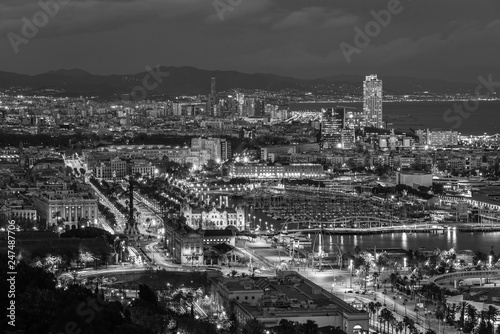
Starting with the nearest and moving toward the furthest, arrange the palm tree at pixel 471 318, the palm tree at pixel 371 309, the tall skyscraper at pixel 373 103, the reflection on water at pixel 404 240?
the palm tree at pixel 471 318, the palm tree at pixel 371 309, the reflection on water at pixel 404 240, the tall skyscraper at pixel 373 103

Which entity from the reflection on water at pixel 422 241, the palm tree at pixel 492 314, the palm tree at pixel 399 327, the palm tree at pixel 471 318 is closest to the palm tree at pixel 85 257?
the reflection on water at pixel 422 241

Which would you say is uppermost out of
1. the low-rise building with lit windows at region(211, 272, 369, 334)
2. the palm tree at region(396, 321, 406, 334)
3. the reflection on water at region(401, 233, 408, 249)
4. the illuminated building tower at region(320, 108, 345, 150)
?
the illuminated building tower at region(320, 108, 345, 150)

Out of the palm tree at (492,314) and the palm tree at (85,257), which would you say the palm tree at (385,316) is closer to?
the palm tree at (492,314)

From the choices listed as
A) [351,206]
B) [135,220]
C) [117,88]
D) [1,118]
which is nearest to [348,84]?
[117,88]

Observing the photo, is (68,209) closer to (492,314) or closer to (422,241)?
(422,241)

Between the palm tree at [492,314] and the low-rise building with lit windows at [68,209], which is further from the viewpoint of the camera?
the low-rise building with lit windows at [68,209]

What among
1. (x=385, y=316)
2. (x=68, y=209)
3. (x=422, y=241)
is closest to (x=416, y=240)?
(x=422, y=241)

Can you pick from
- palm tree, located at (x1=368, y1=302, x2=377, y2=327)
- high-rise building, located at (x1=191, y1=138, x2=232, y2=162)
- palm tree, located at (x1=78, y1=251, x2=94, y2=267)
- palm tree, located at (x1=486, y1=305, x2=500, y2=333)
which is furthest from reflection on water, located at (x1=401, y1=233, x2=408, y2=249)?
high-rise building, located at (x1=191, y1=138, x2=232, y2=162)

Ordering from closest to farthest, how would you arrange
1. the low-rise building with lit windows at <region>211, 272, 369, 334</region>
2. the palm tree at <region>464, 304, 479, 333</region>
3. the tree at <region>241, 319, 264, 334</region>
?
the tree at <region>241, 319, 264, 334</region>, the low-rise building with lit windows at <region>211, 272, 369, 334</region>, the palm tree at <region>464, 304, 479, 333</region>

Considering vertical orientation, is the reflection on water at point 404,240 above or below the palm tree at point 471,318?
below

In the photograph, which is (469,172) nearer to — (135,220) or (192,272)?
(135,220)

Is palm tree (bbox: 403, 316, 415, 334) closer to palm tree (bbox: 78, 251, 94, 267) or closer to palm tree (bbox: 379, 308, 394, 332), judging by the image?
palm tree (bbox: 379, 308, 394, 332)
